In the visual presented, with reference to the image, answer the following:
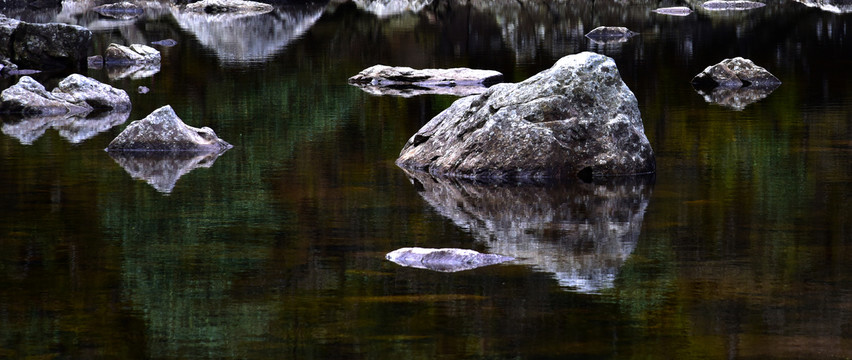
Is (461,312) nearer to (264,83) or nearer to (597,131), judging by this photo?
(597,131)

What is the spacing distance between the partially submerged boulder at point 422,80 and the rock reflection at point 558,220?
14249 mm

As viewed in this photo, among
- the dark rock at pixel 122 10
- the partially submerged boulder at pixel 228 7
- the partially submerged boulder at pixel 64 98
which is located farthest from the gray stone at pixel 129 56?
the dark rock at pixel 122 10

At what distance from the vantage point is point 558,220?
49.3ft

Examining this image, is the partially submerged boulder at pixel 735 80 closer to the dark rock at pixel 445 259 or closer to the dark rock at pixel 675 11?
the dark rock at pixel 445 259

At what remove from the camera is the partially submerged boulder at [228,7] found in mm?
77744

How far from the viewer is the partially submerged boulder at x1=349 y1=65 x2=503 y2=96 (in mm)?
33125

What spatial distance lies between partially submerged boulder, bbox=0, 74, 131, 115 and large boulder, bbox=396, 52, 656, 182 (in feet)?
39.5

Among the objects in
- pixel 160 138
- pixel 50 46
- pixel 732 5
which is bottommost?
pixel 732 5

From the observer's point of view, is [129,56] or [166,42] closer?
[129,56]

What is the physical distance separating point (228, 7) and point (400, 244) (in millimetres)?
66665

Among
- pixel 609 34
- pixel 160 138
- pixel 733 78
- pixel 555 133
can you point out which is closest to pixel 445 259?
pixel 555 133

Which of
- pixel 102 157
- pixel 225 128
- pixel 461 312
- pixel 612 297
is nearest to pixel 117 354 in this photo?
pixel 461 312

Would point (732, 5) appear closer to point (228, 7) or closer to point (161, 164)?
point (228, 7)

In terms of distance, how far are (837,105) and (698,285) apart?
1705 cm
